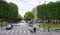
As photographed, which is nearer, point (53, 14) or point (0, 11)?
point (0, 11)

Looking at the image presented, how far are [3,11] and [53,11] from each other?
26225 millimetres

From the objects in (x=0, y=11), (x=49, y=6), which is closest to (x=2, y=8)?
(x=0, y=11)

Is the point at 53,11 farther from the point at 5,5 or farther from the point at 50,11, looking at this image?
the point at 5,5

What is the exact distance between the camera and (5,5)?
105438 millimetres

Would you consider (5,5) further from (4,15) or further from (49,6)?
(49,6)

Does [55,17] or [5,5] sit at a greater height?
[5,5]

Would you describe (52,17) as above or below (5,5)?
below

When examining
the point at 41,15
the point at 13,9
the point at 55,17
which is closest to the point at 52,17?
the point at 55,17

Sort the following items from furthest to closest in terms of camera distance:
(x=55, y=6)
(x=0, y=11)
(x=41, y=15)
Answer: (x=41, y=15)
(x=55, y=6)
(x=0, y=11)

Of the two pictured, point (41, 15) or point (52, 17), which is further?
point (41, 15)

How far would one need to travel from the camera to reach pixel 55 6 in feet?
357

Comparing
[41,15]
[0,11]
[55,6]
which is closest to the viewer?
[0,11]

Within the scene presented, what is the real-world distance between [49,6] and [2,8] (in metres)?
24.6

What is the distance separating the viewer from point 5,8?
106 m
